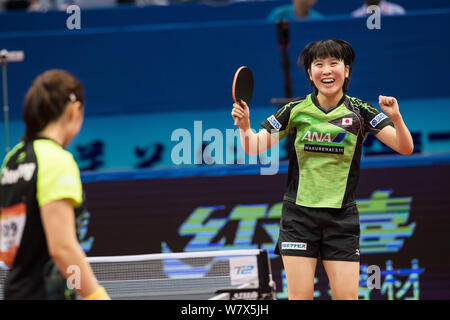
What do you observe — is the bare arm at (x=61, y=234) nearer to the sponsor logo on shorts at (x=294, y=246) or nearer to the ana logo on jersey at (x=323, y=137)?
the sponsor logo on shorts at (x=294, y=246)

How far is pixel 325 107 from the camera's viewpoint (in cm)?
365

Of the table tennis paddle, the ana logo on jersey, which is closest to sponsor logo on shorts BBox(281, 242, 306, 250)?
the ana logo on jersey

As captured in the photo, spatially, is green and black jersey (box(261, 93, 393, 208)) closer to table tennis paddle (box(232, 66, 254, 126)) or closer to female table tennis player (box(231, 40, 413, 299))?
female table tennis player (box(231, 40, 413, 299))

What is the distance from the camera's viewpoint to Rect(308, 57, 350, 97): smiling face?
3561 millimetres

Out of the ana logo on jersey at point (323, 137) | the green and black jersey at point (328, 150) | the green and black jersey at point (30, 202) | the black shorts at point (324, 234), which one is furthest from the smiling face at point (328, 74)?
the green and black jersey at point (30, 202)

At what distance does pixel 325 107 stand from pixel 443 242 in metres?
1.71

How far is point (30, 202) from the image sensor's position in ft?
8.05

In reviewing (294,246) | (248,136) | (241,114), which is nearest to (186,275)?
(294,246)

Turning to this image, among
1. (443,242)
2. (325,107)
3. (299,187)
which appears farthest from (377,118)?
(443,242)

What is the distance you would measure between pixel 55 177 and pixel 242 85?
4.69 feet

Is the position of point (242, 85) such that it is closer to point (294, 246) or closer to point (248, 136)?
point (248, 136)

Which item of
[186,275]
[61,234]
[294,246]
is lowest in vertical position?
[186,275]

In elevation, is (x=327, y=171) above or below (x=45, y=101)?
below
